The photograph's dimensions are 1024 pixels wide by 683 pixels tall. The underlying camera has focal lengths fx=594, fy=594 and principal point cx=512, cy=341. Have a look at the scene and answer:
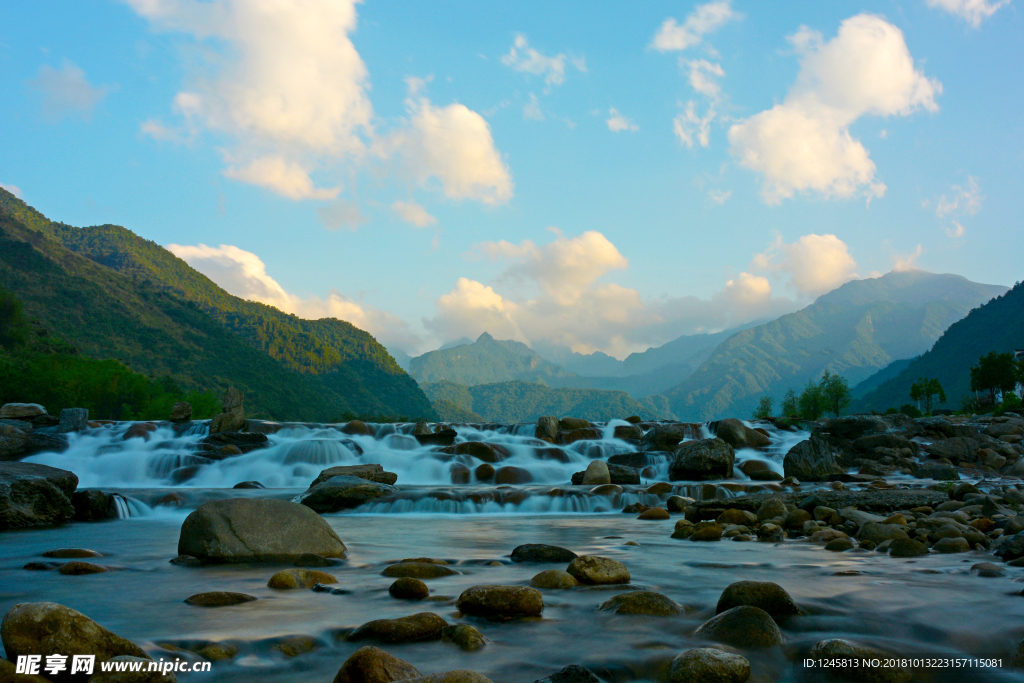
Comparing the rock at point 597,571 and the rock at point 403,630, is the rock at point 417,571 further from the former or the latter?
the rock at point 403,630

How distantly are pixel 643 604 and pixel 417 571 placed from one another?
2908mm

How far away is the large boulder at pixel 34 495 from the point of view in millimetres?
11344

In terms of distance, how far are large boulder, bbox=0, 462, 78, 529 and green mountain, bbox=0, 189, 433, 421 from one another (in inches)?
2972

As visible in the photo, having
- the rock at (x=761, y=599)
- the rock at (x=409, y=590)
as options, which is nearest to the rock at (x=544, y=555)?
the rock at (x=409, y=590)

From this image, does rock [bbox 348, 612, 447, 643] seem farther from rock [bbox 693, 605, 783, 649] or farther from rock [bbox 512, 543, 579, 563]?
rock [bbox 512, 543, 579, 563]

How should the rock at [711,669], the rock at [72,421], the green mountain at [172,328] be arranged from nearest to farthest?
the rock at [711,669]
the rock at [72,421]
the green mountain at [172,328]

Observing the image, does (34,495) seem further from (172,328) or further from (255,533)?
(172,328)

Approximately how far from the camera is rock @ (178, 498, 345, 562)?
7.80 meters

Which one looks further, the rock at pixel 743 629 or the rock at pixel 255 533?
the rock at pixel 255 533

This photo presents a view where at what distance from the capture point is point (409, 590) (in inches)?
245

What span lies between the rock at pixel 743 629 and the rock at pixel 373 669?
2.50 metres

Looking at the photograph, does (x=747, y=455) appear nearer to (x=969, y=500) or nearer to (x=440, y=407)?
(x=969, y=500)

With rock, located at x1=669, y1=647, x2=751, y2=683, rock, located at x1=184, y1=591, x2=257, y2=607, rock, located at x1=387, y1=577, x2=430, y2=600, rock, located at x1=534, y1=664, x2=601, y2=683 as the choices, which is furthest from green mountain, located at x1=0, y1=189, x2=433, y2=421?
rock, located at x1=669, y1=647, x2=751, y2=683

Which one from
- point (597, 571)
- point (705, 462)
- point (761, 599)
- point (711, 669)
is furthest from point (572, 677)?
point (705, 462)
